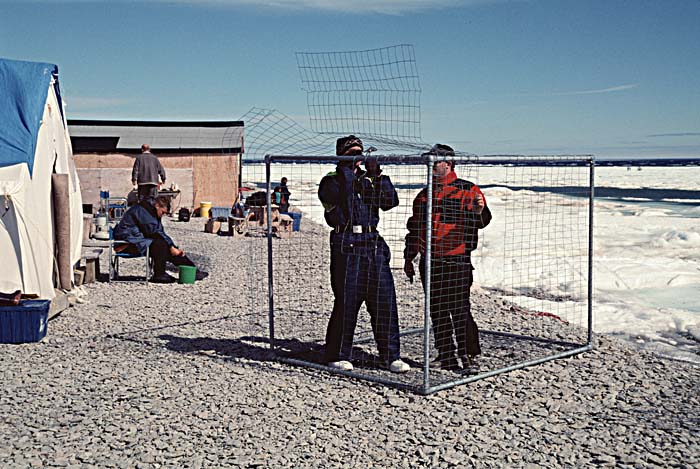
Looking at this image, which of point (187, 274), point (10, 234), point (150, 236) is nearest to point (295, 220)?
point (187, 274)

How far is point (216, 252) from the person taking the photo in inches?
671

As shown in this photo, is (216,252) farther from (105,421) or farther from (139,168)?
(105,421)

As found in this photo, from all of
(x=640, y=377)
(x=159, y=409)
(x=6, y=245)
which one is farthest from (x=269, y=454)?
(x=6, y=245)

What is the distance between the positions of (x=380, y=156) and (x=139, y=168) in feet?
49.6

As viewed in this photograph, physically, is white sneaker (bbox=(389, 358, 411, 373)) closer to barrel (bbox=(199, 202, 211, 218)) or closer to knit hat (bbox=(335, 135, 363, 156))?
knit hat (bbox=(335, 135, 363, 156))

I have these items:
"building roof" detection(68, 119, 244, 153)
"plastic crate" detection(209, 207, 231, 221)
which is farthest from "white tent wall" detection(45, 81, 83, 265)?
"building roof" detection(68, 119, 244, 153)

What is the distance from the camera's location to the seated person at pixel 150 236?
494 inches

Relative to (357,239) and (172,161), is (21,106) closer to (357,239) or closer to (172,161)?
(357,239)

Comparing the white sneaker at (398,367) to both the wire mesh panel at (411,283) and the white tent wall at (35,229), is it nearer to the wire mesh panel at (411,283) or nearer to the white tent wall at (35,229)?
the wire mesh panel at (411,283)

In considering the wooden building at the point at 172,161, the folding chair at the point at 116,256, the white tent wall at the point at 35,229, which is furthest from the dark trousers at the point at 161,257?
the wooden building at the point at 172,161

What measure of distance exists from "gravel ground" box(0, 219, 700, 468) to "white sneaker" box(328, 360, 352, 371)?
18 centimetres

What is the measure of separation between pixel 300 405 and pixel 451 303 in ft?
5.93

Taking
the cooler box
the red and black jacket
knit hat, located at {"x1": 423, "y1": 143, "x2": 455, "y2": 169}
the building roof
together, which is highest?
the building roof

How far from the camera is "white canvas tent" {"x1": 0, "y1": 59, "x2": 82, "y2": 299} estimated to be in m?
9.22
